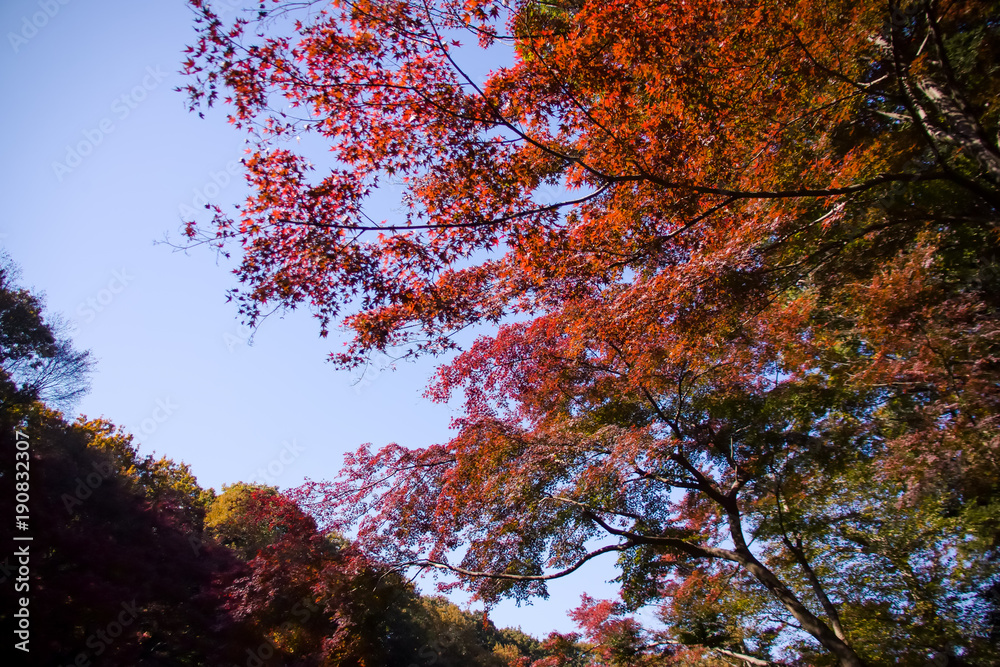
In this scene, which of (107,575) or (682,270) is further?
(107,575)

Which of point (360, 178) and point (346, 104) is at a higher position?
point (346, 104)

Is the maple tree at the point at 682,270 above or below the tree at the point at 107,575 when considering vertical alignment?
above

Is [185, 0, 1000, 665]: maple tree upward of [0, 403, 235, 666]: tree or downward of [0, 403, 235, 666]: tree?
upward

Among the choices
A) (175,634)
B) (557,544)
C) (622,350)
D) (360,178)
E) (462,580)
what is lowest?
(175,634)

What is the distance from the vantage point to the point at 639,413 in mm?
7551

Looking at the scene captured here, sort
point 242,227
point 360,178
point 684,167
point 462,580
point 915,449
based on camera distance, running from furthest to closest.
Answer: point 462,580 < point 915,449 < point 684,167 < point 360,178 < point 242,227

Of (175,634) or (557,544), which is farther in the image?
(175,634)

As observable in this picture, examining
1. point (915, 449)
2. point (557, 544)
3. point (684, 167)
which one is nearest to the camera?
point (684, 167)

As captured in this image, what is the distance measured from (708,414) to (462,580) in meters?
4.84

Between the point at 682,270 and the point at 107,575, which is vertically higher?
the point at 682,270

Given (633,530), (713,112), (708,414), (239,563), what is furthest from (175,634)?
(713,112)

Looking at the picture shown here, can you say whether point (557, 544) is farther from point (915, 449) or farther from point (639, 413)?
point (915, 449)

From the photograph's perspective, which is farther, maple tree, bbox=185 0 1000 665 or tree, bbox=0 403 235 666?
tree, bbox=0 403 235 666

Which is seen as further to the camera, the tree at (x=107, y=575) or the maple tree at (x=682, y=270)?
the tree at (x=107, y=575)
